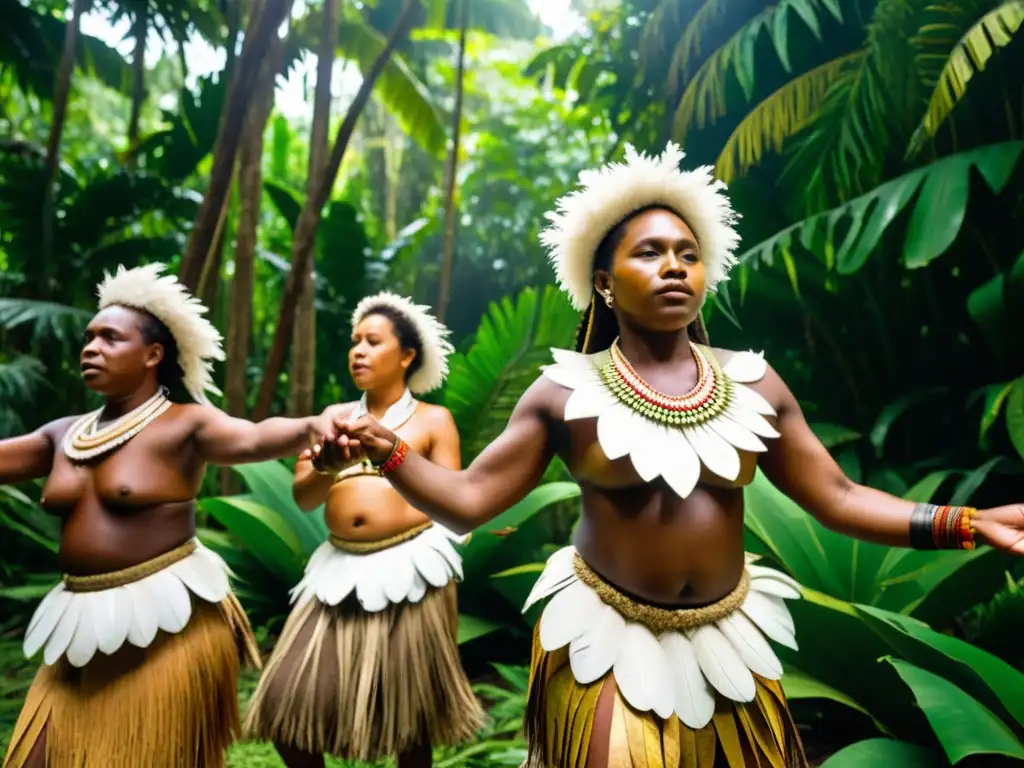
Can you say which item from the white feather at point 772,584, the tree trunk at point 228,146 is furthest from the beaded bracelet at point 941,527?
the tree trunk at point 228,146

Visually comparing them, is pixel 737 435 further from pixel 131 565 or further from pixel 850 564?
pixel 850 564

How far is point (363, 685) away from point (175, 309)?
109 centimetres

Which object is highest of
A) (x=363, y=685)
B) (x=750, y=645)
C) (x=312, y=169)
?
(x=312, y=169)

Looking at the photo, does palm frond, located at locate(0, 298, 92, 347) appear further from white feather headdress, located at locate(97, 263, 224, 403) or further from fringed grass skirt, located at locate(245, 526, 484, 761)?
fringed grass skirt, located at locate(245, 526, 484, 761)

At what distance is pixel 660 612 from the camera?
1.28 m

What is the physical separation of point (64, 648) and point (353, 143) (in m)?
11.2

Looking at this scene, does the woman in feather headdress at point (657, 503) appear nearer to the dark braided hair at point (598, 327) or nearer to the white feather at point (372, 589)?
the dark braided hair at point (598, 327)

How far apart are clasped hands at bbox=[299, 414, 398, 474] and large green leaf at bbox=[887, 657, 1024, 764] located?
137cm

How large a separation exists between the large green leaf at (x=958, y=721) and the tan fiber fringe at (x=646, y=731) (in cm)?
57

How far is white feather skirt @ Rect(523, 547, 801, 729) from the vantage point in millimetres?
1238

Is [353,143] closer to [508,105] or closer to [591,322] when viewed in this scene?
[508,105]

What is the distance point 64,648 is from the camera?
1.79 meters

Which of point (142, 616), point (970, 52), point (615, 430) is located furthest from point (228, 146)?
point (970, 52)

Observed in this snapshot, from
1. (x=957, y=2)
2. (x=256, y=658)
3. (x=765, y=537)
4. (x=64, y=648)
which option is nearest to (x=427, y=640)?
(x=256, y=658)
